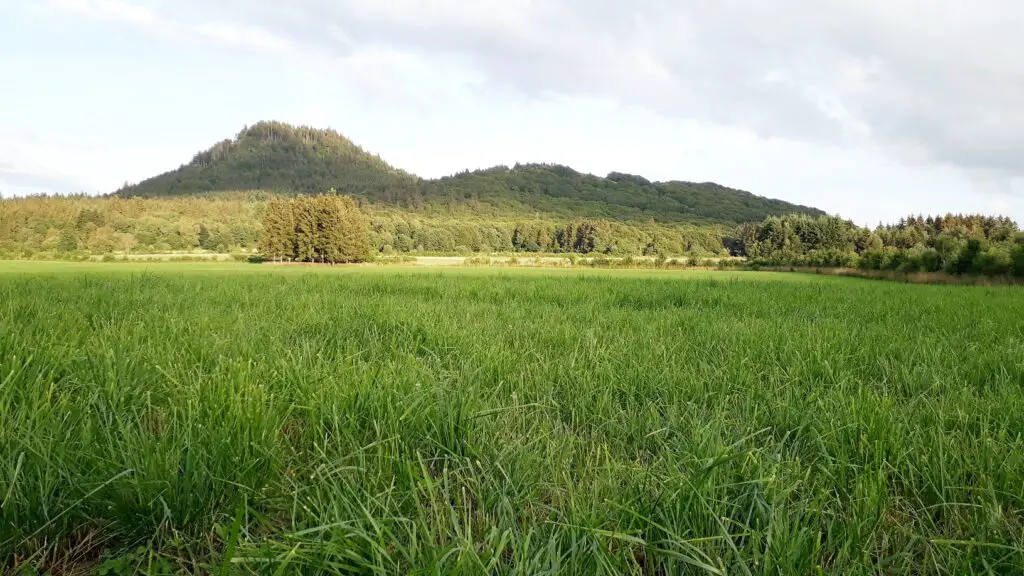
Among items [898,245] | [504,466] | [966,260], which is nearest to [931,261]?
[966,260]

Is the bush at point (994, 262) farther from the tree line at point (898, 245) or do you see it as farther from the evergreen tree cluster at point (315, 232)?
the evergreen tree cluster at point (315, 232)

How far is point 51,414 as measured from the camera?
70.1 inches

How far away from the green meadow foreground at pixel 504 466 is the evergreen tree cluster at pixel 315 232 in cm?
7551

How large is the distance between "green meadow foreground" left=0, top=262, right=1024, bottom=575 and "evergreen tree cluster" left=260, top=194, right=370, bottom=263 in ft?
248

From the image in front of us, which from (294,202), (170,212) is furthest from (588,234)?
(170,212)

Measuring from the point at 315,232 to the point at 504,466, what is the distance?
80.7m

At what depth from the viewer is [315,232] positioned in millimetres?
75500

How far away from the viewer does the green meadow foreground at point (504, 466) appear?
1.16 meters

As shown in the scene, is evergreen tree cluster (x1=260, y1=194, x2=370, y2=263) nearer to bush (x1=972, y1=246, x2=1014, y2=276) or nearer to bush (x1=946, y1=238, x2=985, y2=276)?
bush (x1=946, y1=238, x2=985, y2=276)

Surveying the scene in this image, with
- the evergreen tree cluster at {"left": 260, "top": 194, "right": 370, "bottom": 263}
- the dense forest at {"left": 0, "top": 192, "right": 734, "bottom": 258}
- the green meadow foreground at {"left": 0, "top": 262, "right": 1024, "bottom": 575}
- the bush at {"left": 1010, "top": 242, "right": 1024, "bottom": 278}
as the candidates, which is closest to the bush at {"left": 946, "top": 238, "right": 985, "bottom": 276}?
the bush at {"left": 1010, "top": 242, "right": 1024, "bottom": 278}

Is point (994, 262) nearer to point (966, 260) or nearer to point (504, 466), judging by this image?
point (966, 260)

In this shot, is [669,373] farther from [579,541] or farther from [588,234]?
[588,234]

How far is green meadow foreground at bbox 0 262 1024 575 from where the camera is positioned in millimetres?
1155

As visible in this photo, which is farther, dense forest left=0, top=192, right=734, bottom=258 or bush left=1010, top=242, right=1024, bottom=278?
dense forest left=0, top=192, right=734, bottom=258
